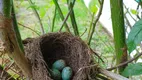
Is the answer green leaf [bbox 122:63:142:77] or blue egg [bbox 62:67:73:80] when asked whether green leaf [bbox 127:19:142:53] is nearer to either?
green leaf [bbox 122:63:142:77]

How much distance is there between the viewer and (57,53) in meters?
0.78

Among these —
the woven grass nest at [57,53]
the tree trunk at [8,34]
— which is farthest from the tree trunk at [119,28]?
the tree trunk at [8,34]

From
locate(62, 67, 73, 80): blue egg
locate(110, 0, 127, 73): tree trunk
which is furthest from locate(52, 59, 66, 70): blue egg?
locate(110, 0, 127, 73): tree trunk

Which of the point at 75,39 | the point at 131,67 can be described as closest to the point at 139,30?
the point at 131,67

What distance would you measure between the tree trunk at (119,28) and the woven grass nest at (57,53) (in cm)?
7

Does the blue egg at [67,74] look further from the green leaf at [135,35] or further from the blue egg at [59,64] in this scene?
the green leaf at [135,35]

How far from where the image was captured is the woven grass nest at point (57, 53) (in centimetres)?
63

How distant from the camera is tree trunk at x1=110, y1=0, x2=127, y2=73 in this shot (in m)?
0.64

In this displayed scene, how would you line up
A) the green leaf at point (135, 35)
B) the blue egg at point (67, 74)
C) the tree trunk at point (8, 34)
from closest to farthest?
the tree trunk at point (8, 34) → the green leaf at point (135, 35) → the blue egg at point (67, 74)

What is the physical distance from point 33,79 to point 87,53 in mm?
139

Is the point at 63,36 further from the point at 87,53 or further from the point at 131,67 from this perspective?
the point at 131,67

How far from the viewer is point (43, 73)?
628 millimetres

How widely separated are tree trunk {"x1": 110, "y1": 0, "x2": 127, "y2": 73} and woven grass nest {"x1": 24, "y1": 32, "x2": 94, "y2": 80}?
7 centimetres

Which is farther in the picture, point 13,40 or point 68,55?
point 68,55
